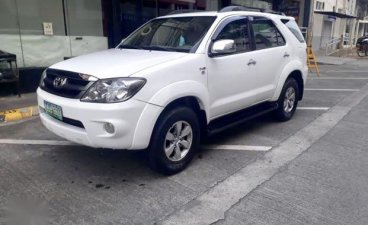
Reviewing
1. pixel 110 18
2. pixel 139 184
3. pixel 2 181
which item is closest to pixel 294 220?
pixel 139 184

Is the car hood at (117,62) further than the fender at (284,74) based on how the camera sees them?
No

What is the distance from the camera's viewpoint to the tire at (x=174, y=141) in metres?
3.60

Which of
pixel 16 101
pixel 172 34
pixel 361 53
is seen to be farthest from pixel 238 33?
pixel 361 53

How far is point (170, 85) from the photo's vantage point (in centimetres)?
363

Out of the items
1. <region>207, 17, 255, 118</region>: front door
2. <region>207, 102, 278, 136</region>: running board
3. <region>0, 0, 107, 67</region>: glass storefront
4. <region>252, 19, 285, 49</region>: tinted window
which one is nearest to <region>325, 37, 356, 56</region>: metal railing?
<region>0, 0, 107, 67</region>: glass storefront

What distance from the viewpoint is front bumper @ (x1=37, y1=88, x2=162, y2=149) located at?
3273 millimetres

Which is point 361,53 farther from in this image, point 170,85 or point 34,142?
point 34,142

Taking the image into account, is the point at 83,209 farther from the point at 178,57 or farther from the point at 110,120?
the point at 178,57

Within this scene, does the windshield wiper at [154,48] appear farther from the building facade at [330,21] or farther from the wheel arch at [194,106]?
the building facade at [330,21]

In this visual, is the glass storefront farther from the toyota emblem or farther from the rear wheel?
the rear wheel

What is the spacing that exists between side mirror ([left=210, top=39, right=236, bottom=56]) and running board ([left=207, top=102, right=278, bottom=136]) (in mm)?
891

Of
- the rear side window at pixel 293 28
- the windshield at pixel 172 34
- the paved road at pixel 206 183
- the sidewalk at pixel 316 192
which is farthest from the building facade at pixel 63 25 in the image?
the sidewalk at pixel 316 192

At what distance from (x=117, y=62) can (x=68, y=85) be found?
553mm

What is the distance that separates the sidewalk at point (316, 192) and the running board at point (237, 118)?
907 millimetres
